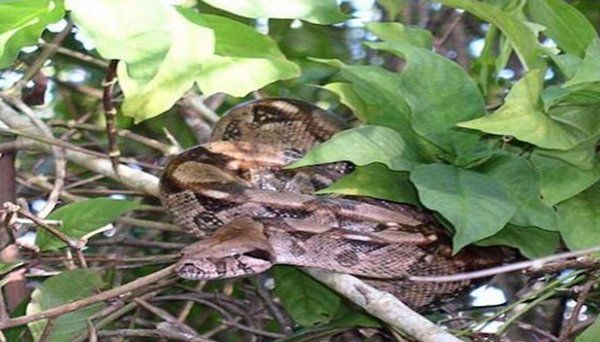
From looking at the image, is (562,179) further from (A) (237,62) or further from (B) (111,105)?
(B) (111,105)

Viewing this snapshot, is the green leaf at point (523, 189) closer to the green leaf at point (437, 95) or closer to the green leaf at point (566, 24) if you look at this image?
the green leaf at point (437, 95)

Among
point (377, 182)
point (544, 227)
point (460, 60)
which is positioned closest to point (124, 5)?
point (377, 182)

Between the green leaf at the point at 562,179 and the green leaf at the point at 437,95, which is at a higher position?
the green leaf at the point at 437,95

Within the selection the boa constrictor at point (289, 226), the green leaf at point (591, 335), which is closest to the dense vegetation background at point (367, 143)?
the green leaf at point (591, 335)

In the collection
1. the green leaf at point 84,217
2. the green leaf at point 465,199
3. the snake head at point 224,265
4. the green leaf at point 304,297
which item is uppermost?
the green leaf at point 465,199

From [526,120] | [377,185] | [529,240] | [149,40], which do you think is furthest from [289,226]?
[149,40]
